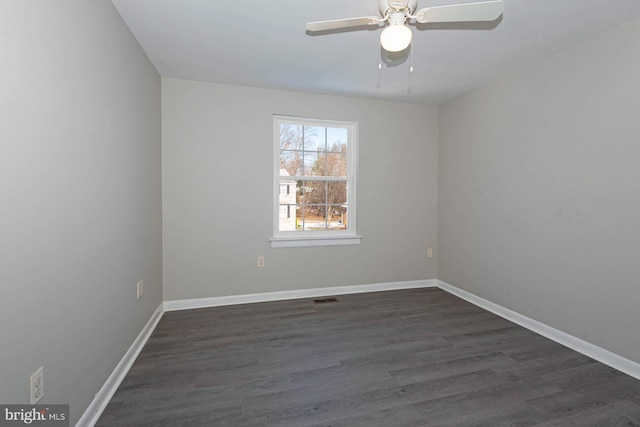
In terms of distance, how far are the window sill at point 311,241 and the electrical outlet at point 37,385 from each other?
2328 millimetres

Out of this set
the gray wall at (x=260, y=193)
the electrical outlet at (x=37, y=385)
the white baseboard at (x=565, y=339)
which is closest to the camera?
the electrical outlet at (x=37, y=385)

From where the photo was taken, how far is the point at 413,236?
13.1ft

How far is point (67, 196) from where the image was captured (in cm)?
139

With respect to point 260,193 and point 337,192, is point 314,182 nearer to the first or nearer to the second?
point 337,192

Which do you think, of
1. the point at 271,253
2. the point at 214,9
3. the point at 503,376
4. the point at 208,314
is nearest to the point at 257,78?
the point at 214,9

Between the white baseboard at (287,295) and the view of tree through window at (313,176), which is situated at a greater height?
the view of tree through window at (313,176)

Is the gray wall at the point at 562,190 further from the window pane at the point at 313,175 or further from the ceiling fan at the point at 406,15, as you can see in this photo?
the window pane at the point at 313,175

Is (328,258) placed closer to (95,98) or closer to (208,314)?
(208,314)

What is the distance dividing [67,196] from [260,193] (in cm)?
207

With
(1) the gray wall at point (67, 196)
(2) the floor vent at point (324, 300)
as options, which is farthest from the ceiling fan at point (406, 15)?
(2) the floor vent at point (324, 300)

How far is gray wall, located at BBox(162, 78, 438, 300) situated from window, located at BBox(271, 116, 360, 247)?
0.37ft

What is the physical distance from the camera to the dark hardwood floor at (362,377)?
1.64 m

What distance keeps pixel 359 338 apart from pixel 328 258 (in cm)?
127
